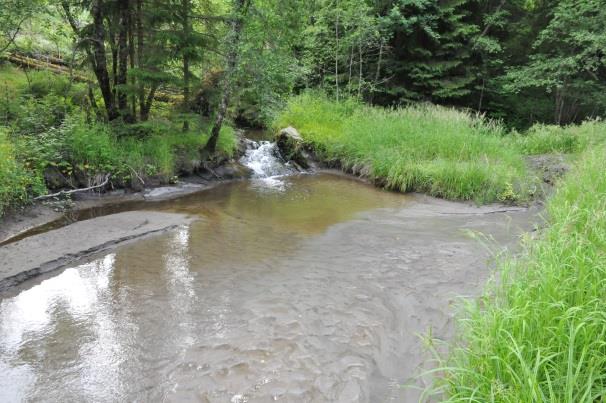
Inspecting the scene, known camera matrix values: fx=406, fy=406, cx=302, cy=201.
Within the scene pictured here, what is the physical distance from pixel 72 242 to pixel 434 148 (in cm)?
847

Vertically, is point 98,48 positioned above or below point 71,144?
above

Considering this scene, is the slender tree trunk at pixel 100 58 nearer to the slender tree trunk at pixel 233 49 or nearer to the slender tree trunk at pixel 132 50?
the slender tree trunk at pixel 132 50

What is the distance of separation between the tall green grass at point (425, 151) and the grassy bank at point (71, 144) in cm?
420

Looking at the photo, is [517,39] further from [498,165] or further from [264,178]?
[264,178]

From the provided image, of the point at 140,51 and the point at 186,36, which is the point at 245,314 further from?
the point at 140,51

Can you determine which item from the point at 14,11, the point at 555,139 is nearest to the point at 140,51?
the point at 14,11

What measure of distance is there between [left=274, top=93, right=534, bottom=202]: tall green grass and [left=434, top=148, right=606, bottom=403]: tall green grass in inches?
242

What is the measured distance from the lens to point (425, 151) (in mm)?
10539

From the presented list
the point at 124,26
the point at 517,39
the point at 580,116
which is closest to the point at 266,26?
the point at 124,26

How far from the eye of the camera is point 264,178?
1156cm

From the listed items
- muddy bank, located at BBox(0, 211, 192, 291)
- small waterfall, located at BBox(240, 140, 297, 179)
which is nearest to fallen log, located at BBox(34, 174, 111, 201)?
muddy bank, located at BBox(0, 211, 192, 291)

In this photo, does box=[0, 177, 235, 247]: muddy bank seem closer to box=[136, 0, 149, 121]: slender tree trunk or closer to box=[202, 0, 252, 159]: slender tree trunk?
box=[202, 0, 252, 159]: slender tree trunk

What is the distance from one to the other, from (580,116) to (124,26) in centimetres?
1768

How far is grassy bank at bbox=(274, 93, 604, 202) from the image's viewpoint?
359 inches
